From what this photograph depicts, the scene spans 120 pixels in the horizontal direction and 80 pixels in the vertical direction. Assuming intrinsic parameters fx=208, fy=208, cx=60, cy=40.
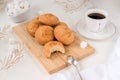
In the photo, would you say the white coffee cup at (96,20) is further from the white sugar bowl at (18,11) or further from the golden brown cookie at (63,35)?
the white sugar bowl at (18,11)

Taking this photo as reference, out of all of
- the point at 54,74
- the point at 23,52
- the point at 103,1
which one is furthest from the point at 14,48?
the point at 103,1

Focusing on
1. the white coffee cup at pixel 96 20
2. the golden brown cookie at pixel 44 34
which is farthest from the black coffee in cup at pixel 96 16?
the golden brown cookie at pixel 44 34

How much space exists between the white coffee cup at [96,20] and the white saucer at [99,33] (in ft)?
0.03

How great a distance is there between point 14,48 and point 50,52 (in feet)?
0.40

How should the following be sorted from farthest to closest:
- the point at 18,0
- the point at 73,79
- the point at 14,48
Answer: the point at 18,0 < the point at 14,48 < the point at 73,79

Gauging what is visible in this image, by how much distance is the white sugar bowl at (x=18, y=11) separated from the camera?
673 mm

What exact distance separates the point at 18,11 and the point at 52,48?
0.22m

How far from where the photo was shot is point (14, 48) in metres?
0.59

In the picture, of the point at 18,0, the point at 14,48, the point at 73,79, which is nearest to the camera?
the point at 73,79

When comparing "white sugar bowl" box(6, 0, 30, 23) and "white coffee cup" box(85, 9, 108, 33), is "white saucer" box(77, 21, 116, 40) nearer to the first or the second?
"white coffee cup" box(85, 9, 108, 33)

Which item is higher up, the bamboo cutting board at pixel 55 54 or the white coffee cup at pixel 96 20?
the white coffee cup at pixel 96 20

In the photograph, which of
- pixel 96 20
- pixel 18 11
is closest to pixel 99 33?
pixel 96 20

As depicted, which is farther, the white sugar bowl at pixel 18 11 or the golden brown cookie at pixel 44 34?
the white sugar bowl at pixel 18 11

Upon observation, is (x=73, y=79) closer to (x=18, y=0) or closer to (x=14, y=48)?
(x=14, y=48)
